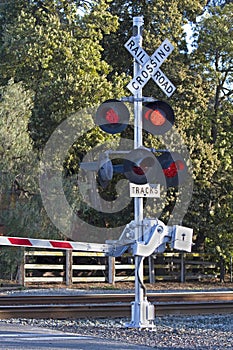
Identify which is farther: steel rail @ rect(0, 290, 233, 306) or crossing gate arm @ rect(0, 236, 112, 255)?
steel rail @ rect(0, 290, 233, 306)

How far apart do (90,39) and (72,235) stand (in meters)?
7.91

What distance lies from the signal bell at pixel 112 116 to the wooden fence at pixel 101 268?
1344 centimetres

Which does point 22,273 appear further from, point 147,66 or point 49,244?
point 147,66

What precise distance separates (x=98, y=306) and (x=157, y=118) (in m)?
4.74

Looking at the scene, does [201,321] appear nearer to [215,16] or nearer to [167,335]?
[167,335]

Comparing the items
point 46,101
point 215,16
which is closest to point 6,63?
point 46,101

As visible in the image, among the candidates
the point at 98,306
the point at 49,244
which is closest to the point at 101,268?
the point at 98,306

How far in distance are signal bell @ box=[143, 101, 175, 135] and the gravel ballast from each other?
294 centimetres

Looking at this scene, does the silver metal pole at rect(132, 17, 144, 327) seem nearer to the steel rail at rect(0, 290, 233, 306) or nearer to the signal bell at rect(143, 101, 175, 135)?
the signal bell at rect(143, 101, 175, 135)

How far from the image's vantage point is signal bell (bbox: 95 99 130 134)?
11188 mm

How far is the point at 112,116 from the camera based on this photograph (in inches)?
Answer: 441

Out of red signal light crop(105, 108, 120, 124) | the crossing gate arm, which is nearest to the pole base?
the crossing gate arm

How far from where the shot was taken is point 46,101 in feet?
92.6

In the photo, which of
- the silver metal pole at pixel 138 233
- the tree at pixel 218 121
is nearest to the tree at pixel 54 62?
the tree at pixel 218 121
